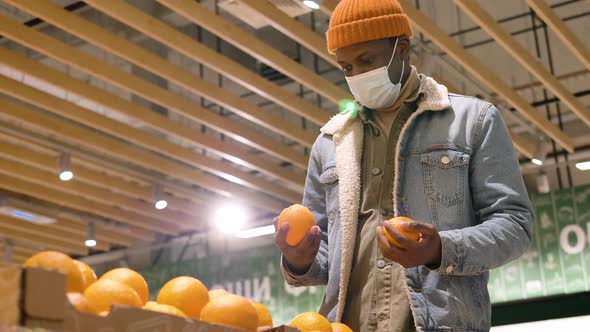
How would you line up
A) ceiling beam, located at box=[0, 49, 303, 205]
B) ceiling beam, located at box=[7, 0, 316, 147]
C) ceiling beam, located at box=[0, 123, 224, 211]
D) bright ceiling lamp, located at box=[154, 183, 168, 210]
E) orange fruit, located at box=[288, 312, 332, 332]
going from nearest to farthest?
orange fruit, located at box=[288, 312, 332, 332] → ceiling beam, located at box=[7, 0, 316, 147] → ceiling beam, located at box=[0, 49, 303, 205] → ceiling beam, located at box=[0, 123, 224, 211] → bright ceiling lamp, located at box=[154, 183, 168, 210]

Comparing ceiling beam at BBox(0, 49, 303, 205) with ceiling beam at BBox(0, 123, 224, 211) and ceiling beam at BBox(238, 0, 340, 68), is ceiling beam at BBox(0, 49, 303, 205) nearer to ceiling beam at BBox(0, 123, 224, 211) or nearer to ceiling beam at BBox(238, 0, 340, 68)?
ceiling beam at BBox(0, 123, 224, 211)

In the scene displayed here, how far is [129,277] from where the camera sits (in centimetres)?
156

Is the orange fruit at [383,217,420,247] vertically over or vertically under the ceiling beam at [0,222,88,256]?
under

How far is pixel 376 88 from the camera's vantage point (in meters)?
2.12

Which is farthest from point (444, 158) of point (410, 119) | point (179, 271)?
point (179, 271)

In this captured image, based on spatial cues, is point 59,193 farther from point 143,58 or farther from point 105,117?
point 143,58

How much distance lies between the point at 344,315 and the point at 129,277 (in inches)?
26.7

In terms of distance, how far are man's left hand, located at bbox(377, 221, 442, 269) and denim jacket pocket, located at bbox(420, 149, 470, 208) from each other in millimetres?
235

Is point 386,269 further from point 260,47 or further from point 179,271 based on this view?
point 179,271

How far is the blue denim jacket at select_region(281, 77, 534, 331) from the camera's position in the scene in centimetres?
190

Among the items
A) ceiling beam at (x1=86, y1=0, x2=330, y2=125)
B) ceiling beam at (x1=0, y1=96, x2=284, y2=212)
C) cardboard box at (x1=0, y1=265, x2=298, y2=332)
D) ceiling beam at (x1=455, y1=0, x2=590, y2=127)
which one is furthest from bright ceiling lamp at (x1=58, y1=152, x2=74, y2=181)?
cardboard box at (x1=0, y1=265, x2=298, y2=332)

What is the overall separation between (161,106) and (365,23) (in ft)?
22.4

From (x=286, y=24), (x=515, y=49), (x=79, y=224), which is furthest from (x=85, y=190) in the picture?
(x=515, y=49)

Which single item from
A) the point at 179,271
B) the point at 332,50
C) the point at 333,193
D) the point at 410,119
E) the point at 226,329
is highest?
the point at 179,271
